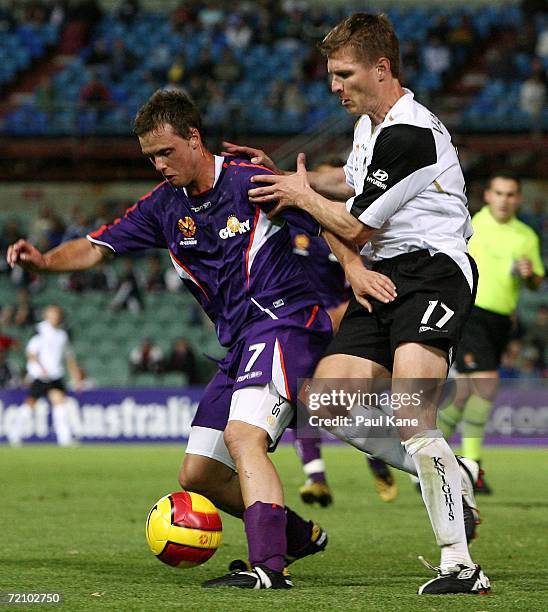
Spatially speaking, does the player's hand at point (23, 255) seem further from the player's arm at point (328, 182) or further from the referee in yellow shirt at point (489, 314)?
the referee in yellow shirt at point (489, 314)

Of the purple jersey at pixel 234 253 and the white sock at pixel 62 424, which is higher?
the purple jersey at pixel 234 253

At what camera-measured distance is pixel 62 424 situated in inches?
750

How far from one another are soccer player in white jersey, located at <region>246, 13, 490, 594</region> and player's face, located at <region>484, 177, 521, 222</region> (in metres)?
5.15

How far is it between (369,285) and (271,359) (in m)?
0.56

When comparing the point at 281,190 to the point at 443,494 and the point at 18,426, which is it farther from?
the point at 18,426

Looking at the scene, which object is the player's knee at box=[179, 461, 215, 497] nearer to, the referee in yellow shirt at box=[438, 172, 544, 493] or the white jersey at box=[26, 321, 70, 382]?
the referee in yellow shirt at box=[438, 172, 544, 493]

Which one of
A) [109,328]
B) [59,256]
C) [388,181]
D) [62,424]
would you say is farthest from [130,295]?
[388,181]

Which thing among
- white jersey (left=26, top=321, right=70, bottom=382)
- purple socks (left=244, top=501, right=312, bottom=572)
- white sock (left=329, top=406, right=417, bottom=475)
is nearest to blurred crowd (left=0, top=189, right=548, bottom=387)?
white jersey (left=26, top=321, right=70, bottom=382)

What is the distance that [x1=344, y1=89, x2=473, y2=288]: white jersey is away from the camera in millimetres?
5359

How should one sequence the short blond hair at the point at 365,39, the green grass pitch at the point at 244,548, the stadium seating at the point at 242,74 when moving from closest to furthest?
1. the green grass pitch at the point at 244,548
2. the short blond hair at the point at 365,39
3. the stadium seating at the point at 242,74

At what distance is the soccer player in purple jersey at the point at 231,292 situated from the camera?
5.61m

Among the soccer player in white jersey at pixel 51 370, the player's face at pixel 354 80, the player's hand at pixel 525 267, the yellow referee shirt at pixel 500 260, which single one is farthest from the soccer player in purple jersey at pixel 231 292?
the soccer player in white jersey at pixel 51 370

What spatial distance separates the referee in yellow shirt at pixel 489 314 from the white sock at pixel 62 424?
945cm

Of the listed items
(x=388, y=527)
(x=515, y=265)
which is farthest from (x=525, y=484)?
(x=388, y=527)
